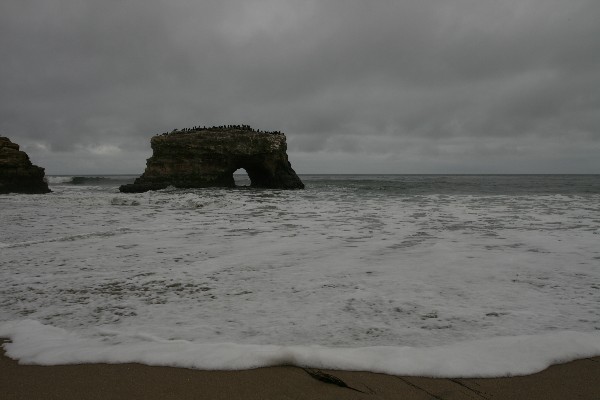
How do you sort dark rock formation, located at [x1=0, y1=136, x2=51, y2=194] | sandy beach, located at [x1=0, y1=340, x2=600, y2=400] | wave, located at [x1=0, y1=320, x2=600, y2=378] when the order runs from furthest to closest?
1. dark rock formation, located at [x1=0, y1=136, x2=51, y2=194]
2. wave, located at [x1=0, y1=320, x2=600, y2=378]
3. sandy beach, located at [x1=0, y1=340, x2=600, y2=400]

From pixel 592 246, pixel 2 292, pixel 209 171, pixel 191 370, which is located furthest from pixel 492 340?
pixel 209 171

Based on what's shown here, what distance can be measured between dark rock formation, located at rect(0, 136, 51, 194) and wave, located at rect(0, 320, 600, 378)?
24.8 meters

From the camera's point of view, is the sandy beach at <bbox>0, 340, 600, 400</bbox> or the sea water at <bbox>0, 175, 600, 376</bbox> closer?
the sandy beach at <bbox>0, 340, 600, 400</bbox>

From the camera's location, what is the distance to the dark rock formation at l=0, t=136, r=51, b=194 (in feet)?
72.5

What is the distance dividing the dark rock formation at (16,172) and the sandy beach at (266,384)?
25.2m

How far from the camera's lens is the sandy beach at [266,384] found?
6.33 ft

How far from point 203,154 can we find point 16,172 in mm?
10927

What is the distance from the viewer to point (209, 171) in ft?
89.0

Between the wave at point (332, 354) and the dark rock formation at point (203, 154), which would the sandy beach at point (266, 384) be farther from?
the dark rock formation at point (203, 154)

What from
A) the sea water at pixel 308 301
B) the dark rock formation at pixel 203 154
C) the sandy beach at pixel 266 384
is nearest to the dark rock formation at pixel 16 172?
the dark rock formation at pixel 203 154

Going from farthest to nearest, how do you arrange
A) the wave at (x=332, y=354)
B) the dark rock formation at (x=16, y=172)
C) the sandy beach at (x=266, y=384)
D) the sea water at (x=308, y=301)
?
the dark rock formation at (x=16, y=172), the sea water at (x=308, y=301), the wave at (x=332, y=354), the sandy beach at (x=266, y=384)

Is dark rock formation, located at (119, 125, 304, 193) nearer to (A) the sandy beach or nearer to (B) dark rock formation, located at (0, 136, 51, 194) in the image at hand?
(B) dark rock formation, located at (0, 136, 51, 194)

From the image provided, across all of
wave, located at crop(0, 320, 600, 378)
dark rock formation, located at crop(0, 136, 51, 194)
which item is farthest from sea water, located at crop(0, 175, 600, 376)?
dark rock formation, located at crop(0, 136, 51, 194)

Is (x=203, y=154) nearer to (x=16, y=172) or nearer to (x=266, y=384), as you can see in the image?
(x=16, y=172)
